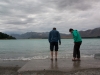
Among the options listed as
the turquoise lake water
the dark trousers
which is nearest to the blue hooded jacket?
the dark trousers

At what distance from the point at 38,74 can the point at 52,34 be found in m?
3.67

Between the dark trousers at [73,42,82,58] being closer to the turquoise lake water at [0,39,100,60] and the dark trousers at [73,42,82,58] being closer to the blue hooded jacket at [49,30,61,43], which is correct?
the blue hooded jacket at [49,30,61,43]

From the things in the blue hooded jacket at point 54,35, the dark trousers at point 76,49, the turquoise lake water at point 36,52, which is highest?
the blue hooded jacket at point 54,35

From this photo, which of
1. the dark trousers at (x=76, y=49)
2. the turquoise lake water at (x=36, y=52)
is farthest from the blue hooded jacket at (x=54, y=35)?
the turquoise lake water at (x=36, y=52)

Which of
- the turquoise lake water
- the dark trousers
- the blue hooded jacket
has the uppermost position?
the blue hooded jacket

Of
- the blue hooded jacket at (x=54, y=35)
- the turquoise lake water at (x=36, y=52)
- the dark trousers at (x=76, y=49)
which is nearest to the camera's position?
the dark trousers at (x=76, y=49)

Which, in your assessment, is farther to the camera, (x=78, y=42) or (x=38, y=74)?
(x=78, y=42)

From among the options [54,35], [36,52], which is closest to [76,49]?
[54,35]

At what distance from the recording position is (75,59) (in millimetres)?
10531

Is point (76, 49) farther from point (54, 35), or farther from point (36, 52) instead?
point (36, 52)

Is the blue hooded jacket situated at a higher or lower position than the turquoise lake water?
higher

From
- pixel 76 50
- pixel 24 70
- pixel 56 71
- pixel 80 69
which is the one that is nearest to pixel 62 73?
pixel 56 71

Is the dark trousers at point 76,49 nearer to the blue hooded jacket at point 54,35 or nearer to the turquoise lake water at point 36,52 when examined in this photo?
the blue hooded jacket at point 54,35

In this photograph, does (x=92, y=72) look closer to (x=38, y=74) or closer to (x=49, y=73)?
(x=49, y=73)
